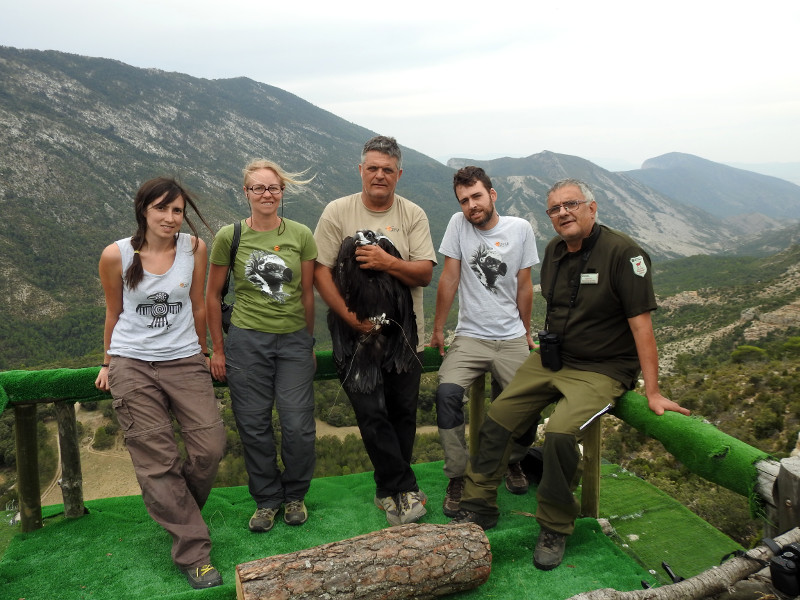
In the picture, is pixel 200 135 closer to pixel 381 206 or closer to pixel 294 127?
pixel 294 127

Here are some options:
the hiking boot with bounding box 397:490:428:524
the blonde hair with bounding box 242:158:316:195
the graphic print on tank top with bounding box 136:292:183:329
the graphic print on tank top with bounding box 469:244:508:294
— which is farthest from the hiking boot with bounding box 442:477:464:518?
the blonde hair with bounding box 242:158:316:195

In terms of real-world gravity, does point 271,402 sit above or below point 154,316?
below

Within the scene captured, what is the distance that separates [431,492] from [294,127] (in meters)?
144

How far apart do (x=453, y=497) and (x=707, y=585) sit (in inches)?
60.2

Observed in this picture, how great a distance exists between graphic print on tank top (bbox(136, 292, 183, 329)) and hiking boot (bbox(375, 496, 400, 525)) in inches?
66.4

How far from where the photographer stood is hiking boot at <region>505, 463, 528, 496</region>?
3623 mm

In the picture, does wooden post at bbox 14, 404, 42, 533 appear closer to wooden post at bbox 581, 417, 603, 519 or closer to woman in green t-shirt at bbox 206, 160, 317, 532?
woman in green t-shirt at bbox 206, 160, 317, 532

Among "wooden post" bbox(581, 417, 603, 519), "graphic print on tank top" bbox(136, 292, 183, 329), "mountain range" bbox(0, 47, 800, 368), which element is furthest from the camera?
"mountain range" bbox(0, 47, 800, 368)

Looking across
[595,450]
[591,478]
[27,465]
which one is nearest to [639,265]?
[595,450]

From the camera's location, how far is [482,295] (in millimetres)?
3490

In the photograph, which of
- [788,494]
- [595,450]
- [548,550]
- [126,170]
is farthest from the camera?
[126,170]

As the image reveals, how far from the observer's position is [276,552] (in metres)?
3.02

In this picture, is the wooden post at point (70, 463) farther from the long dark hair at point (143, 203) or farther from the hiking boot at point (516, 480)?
the hiking boot at point (516, 480)

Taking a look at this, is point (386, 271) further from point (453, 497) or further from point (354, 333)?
point (453, 497)
